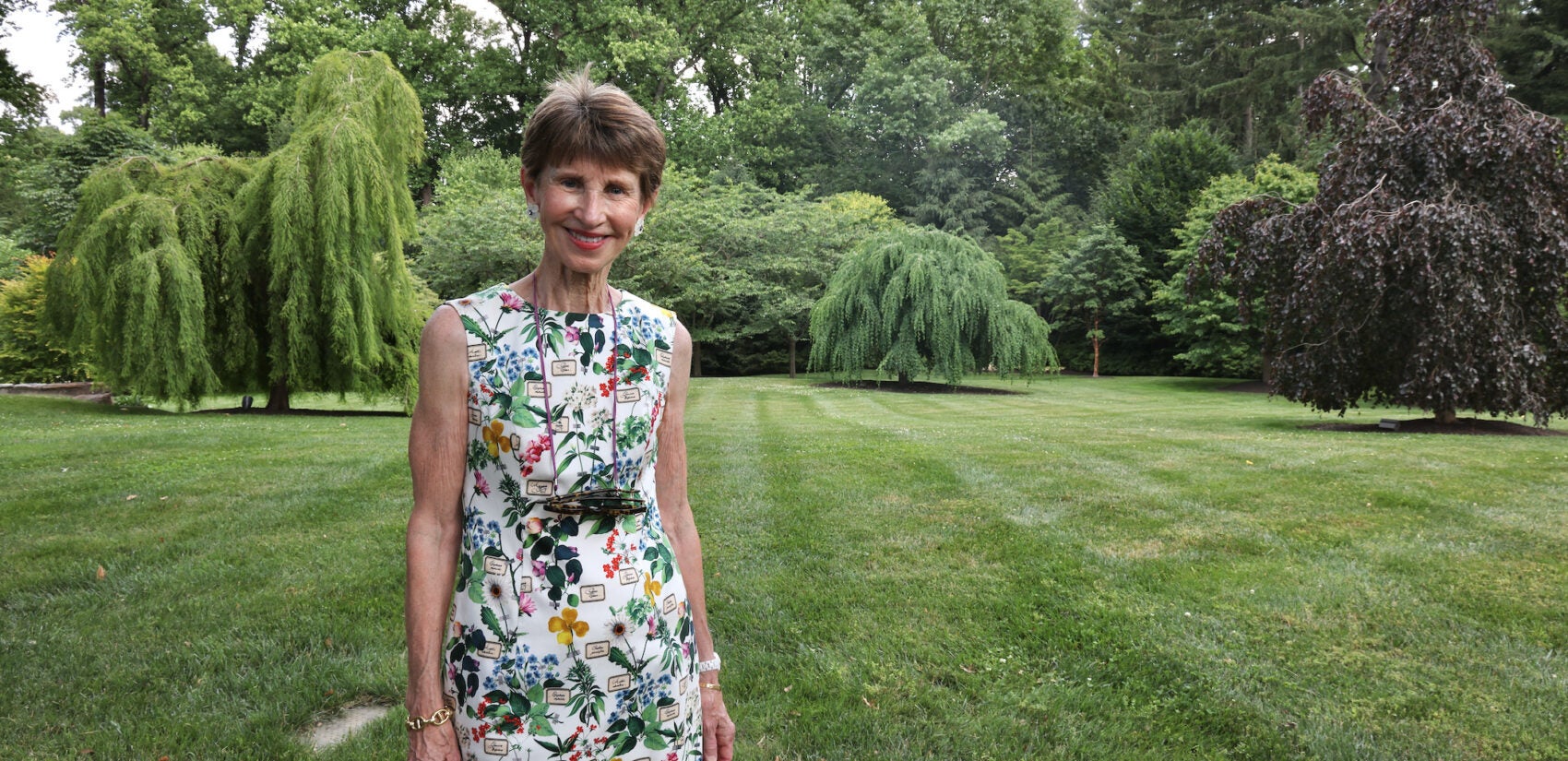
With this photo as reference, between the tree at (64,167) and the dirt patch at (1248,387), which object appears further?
the dirt patch at (1248,387)

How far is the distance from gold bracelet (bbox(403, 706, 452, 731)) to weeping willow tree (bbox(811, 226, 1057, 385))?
17908 mm

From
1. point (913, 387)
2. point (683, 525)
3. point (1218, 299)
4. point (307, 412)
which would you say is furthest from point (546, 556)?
point (1218, 299)

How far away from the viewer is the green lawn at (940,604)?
2688 mm

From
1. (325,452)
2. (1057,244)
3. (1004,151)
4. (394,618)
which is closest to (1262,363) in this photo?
(1057,244)

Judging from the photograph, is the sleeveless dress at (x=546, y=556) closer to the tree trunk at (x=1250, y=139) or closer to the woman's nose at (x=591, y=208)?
the woman's nose at (x=591, y=208)

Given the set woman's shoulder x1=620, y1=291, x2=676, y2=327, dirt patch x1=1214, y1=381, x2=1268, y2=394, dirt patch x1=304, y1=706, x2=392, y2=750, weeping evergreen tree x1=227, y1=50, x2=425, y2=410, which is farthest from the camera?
dirt patch x1=1214, y1=381, x2=1268, y2=394

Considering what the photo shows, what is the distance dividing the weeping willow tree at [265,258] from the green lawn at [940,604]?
14.6 feet

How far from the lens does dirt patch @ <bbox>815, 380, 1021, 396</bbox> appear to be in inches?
778

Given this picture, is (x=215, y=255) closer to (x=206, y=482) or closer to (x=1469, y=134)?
(x=206, y=482)

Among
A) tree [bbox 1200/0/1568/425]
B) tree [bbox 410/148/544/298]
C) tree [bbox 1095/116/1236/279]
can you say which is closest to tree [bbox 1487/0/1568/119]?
tree [bbox 1095/116/1236/279]

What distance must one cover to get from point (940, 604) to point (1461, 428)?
10576mm

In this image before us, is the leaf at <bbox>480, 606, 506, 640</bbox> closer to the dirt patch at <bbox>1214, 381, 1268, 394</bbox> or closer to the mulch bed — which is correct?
the mulch bed

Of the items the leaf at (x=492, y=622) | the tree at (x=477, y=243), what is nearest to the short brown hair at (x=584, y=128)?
the leaf at (x=492, y=622)

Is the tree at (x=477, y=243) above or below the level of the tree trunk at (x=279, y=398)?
above
